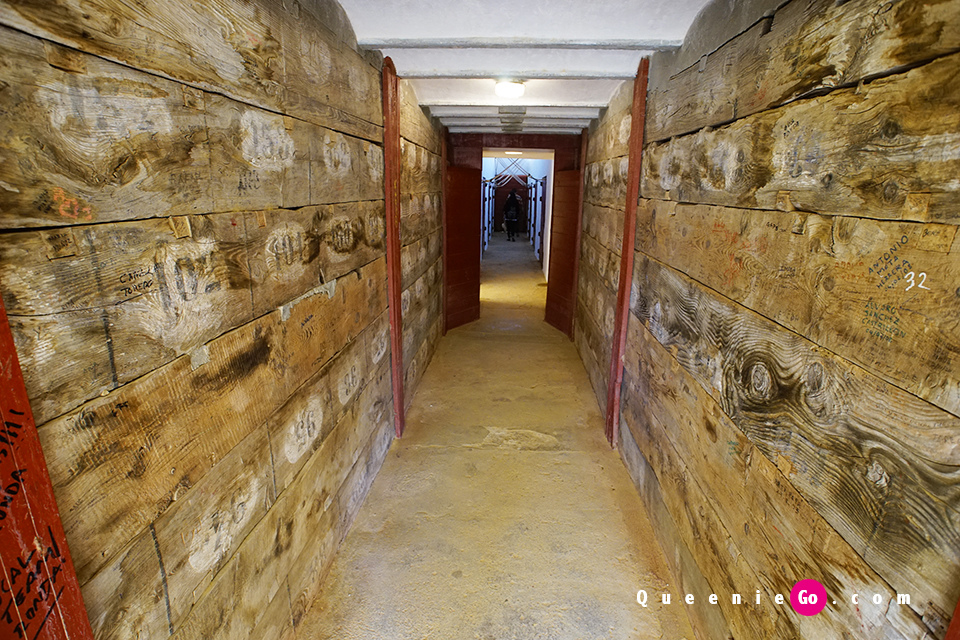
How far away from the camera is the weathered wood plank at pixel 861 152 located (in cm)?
97

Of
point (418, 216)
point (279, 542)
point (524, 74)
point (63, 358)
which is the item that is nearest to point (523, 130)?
point (418, 216)

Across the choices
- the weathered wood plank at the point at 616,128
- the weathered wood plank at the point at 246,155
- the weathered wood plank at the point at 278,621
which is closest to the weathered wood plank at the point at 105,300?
the weathered wood plank at the point at 246,155

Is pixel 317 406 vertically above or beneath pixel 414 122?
beneath

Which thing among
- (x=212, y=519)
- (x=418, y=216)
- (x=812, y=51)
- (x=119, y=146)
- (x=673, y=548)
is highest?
(x=812, y=51)

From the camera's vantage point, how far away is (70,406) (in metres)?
0.99

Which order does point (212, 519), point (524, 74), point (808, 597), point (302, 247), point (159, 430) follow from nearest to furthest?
point (159, 430), point (808, 597), point (212, 519), point (302, 247), point (524, 74)

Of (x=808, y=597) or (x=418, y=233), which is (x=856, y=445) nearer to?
(x=808, y=597)

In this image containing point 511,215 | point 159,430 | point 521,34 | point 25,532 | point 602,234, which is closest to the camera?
point 25,532

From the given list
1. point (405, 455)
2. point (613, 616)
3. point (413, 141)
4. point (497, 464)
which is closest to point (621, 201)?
point (413, 141)

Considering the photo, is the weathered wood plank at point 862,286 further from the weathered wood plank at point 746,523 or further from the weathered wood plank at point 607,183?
the weathered wood plank at point 607,183

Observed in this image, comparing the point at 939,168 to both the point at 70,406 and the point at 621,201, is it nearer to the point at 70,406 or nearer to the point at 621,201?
the point at 70,406

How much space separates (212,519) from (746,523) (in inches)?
72.8

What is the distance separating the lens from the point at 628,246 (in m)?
3.26

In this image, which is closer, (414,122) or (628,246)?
(628,246)
